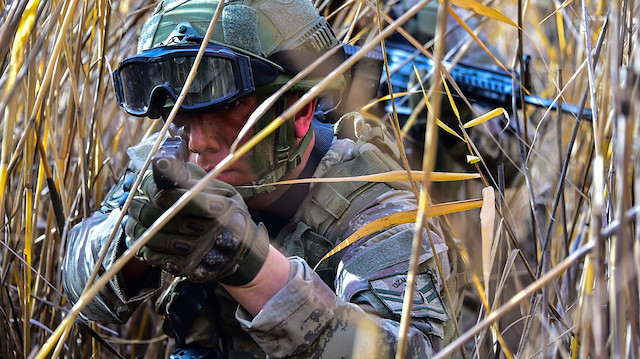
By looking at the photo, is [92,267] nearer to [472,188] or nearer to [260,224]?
[260,224]

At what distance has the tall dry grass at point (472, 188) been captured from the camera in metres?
0.77

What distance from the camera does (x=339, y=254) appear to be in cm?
142

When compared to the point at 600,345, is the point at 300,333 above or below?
below

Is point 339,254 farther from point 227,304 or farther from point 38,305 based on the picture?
point 38,305

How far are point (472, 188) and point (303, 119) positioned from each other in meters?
1.00

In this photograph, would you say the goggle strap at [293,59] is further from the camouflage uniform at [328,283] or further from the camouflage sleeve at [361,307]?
the camouflage sleeve at [361,307]

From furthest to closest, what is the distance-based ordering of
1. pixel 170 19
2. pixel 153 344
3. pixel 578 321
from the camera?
pixel 153 344
pixel 170 19
pixel 578 321

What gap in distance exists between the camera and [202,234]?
3.31ft

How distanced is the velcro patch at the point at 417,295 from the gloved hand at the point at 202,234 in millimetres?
272

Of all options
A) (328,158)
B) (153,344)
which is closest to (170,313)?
(153,344)

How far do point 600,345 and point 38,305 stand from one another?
130cm

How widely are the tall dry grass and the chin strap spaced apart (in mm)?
269

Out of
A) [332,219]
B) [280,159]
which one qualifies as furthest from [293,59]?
[332,219]

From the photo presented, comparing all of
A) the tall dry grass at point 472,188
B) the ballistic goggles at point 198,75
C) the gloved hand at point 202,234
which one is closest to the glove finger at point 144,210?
the gloved hand at point 202,234
